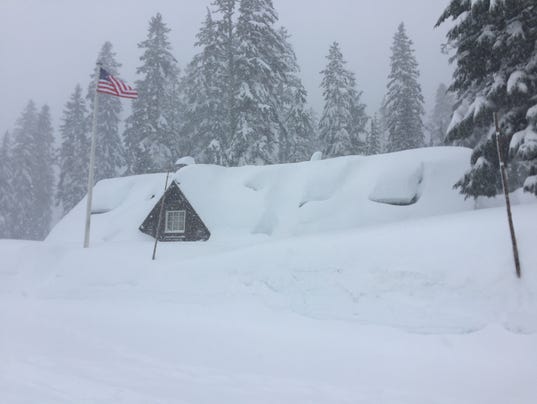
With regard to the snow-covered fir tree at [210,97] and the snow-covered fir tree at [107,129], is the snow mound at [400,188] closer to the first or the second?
the snow-covered fir tree at [210,97]

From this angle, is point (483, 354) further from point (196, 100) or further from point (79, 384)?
point (196, 100)

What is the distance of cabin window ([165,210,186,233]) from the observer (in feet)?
60.1

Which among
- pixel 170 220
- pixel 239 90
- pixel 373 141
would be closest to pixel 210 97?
pixel 239 90

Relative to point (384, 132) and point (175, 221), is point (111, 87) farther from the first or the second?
point (384, 132)

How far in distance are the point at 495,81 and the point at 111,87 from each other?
15421 millimetres

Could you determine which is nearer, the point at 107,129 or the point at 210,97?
the point at 210,97

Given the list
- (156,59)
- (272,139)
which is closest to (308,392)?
(272,139)

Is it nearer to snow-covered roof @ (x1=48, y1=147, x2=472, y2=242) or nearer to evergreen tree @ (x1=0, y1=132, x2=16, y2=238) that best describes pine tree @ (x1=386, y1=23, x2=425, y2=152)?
snow-covered roof @ (x1=48, y1=147, x2=472, y2=242)

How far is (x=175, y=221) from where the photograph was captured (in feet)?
60.6

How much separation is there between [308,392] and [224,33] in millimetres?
27281

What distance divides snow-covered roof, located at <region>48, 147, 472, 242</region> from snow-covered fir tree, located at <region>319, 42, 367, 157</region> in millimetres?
11236

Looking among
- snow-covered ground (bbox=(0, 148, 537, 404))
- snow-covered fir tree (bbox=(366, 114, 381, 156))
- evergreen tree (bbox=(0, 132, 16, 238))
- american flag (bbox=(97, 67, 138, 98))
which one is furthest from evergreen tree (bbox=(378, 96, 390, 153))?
evergreen tree (bbox=(0, 132, 16, 238))

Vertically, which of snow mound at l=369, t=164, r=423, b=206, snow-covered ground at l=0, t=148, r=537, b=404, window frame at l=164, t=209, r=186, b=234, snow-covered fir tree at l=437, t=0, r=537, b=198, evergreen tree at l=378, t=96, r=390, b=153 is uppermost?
evergreen tree at l=378, t=96, r=390, b=153

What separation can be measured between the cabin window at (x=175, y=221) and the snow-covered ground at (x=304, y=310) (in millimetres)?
1695
